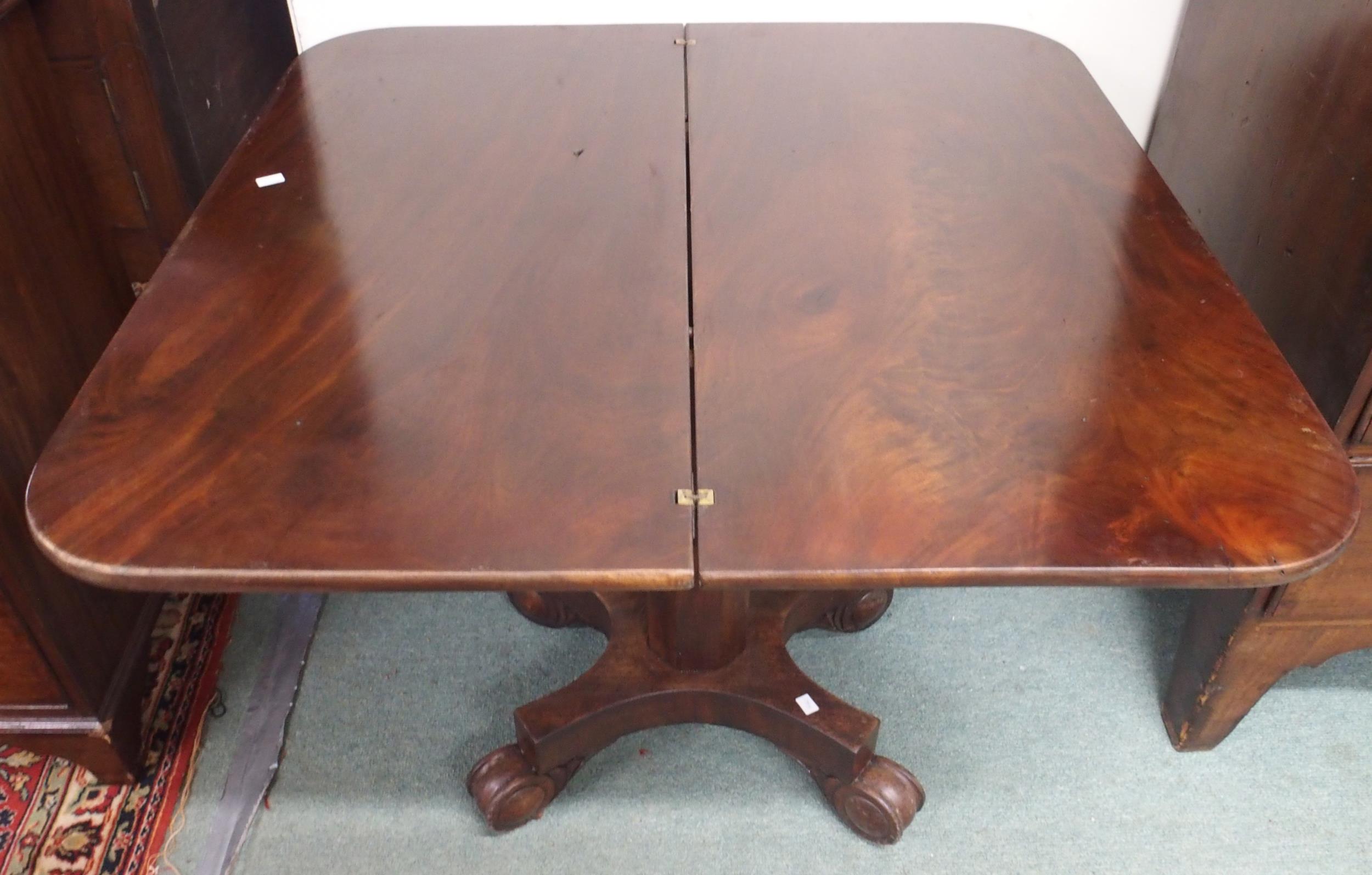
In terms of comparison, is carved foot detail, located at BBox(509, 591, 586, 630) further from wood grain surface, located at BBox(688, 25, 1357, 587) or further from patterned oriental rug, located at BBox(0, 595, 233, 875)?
wood grain surface, located at BBox(688, 25, 1357, 587)

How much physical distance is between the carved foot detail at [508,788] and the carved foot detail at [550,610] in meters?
0.27

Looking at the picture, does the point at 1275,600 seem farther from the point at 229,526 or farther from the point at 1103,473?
the point at 229,526

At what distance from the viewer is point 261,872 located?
1321 mm

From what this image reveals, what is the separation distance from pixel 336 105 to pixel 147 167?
30 centimetres

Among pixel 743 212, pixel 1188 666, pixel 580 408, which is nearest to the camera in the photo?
pixel 580 408

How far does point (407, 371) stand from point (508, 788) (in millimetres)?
633

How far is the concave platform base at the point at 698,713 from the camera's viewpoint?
4.32ft

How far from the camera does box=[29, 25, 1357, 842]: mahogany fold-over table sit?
0.77m

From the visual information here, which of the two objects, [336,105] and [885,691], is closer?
[336,105]

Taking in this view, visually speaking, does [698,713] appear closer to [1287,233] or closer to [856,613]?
[856,613]

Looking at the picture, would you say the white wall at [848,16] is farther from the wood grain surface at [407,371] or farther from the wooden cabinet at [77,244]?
the wood grain surface at [407,371]

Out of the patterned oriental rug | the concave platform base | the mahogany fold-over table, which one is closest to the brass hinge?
the mahogany fold-over table

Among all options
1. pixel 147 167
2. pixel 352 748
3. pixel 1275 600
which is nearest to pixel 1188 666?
pixel 1275 600

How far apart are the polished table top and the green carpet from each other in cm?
71
